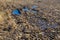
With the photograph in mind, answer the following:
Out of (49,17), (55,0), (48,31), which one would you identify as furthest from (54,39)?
(55,0)

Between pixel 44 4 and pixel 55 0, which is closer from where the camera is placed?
pixel 44 4

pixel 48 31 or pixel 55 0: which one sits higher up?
pixel 48 31

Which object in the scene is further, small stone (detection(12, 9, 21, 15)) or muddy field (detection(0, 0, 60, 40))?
small stone (detection(12, 9, 21, 15))

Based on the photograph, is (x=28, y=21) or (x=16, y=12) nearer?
(x=28, y=21)

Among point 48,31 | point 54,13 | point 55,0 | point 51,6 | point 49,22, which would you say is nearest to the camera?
point 48,31

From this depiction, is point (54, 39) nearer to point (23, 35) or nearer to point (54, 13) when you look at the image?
point (23, 35)

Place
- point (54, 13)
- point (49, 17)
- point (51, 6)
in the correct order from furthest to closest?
point (51, 6) → point (54, 13) → point (49, 17)

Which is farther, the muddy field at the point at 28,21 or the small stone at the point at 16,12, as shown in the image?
the small stone at the point at 16,12
